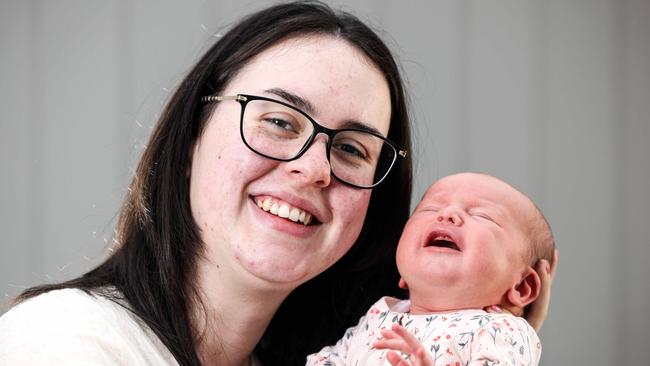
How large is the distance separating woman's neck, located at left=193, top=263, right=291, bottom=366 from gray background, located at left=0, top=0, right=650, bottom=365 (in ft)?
4.69

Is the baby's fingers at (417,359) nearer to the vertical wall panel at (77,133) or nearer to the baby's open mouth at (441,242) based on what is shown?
the baby's open mouth at (441,242)

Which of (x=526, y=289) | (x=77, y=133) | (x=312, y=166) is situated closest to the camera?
(x=312, y=166)

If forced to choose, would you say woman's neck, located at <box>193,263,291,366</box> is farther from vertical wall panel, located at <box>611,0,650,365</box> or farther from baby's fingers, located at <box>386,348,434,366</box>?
vertical wall panel, located at <box>611,0,650,365</box>

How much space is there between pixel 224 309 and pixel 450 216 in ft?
1.70

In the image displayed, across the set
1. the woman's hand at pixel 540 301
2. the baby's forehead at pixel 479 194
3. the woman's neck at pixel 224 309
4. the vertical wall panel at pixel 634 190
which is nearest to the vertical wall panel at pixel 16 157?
the woman's neck at pixel 224 309

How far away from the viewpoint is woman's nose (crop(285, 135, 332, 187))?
5.18 feet

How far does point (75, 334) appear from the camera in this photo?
1346 mm

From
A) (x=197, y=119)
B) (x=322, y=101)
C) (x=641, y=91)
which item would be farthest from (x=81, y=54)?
(x=641, y=91)

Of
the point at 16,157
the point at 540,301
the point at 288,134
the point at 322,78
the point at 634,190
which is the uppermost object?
the point at 322,78

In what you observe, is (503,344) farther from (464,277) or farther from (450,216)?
(450,216)

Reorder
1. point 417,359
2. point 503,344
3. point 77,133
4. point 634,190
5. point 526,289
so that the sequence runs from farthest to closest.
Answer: point 634,190 → point 77,133 → point 526,289 → point 503,344 → point 417,359

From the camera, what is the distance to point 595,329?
3.21 meters

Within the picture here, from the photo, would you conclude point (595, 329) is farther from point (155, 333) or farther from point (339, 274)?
point (155, 333)

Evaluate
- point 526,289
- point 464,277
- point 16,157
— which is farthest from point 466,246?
point 16,157
